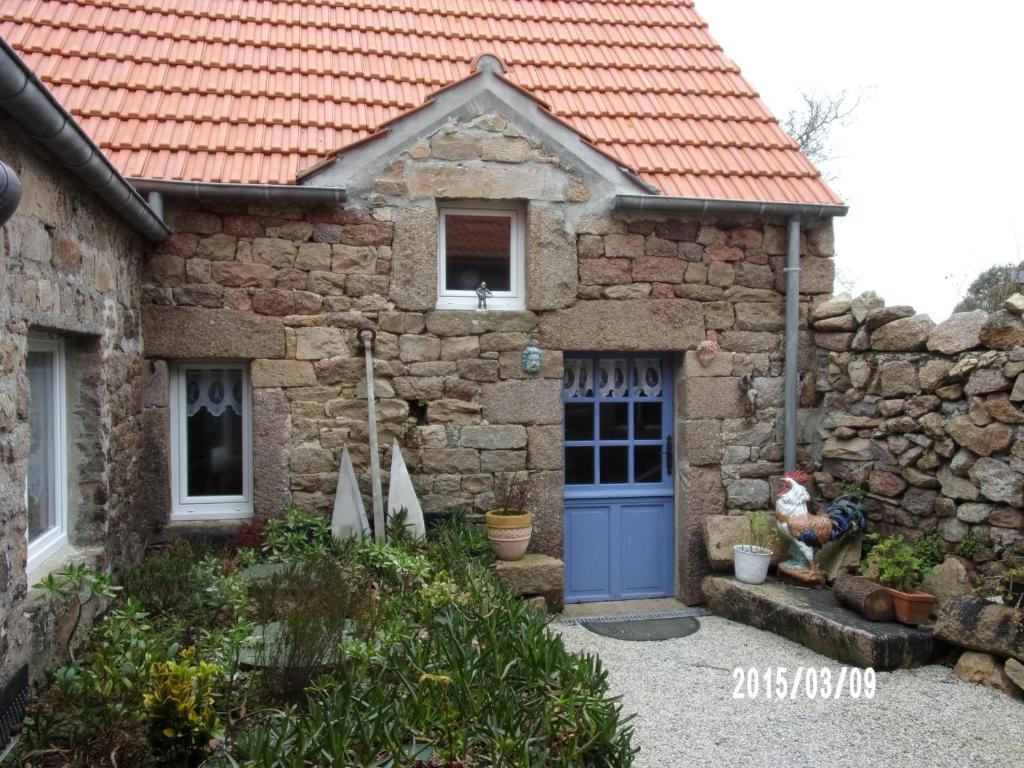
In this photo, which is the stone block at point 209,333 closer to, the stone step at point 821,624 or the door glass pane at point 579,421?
the door glass pane at point 579,421

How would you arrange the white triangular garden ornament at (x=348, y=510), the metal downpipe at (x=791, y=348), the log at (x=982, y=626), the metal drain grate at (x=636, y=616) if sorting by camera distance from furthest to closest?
the metal downpipe at (x=791, y=348), the metal drain grate at (x=636, y=616), the white triangular garden ornament at (x=348, y=510), the log at (x=982, y=626)

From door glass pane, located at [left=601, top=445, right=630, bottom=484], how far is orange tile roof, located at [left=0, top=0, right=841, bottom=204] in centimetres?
204

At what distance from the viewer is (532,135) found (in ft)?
18.2

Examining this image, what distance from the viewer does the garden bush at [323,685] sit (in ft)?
8.64

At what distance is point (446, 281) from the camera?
565cm

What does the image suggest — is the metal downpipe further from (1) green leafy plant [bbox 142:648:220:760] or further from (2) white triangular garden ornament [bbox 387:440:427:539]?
(1) green leafy plant [bbox 142:648:220:760]

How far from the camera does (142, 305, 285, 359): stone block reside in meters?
5.10

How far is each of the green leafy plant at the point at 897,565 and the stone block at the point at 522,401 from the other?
2352 millimetres

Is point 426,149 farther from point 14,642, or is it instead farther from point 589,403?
point 14,642

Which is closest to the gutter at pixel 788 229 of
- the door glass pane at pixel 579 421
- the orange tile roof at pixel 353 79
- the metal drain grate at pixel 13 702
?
the orange tile roof at pixel 353 79

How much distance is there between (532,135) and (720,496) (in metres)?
3.07

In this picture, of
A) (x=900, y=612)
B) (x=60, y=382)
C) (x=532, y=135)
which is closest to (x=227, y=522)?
(x=60, y=382)

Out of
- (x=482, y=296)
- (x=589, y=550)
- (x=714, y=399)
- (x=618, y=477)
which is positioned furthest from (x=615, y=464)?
(x=482, y=296)

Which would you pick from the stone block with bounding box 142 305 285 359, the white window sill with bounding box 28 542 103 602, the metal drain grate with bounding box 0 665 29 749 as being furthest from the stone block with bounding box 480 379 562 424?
the metal drain grate with bounding box 0 665 29 749
